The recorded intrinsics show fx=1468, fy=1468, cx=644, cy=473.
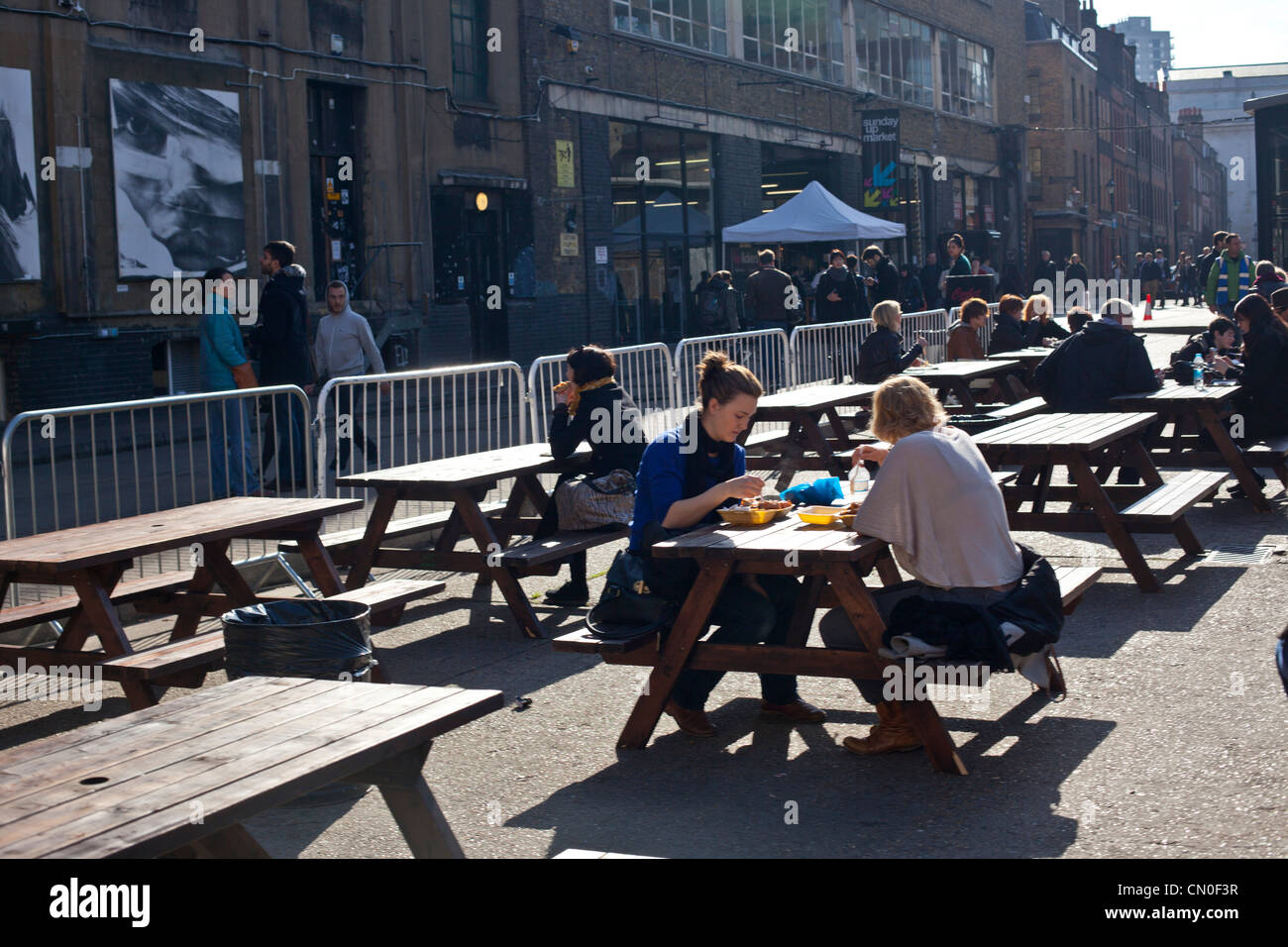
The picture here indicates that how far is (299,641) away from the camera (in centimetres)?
545

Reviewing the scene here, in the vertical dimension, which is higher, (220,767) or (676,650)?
(220,767)

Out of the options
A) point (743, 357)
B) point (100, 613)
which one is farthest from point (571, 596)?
point (743, 357)

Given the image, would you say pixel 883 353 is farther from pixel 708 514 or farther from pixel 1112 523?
pixel 708 514

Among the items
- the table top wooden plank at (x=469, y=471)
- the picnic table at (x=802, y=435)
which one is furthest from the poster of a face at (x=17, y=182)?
the table top wooden plank at (x=469, y=471)

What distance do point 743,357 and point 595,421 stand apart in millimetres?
6194

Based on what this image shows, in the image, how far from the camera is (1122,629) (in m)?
7.32

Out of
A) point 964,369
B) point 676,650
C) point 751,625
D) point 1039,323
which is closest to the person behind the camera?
point 676,650

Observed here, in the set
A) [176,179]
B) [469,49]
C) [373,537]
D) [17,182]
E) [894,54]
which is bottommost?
[373,537]

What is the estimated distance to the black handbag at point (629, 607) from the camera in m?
5.67

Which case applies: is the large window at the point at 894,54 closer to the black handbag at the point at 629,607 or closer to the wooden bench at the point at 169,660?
the black handbag at the point at 629,607

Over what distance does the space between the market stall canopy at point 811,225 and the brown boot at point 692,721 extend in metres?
20.0

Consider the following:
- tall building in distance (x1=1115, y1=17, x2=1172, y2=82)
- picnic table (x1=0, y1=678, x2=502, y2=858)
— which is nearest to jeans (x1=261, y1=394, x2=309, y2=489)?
picnic table (x1=0, y1=678, x2=502, y2=858)
